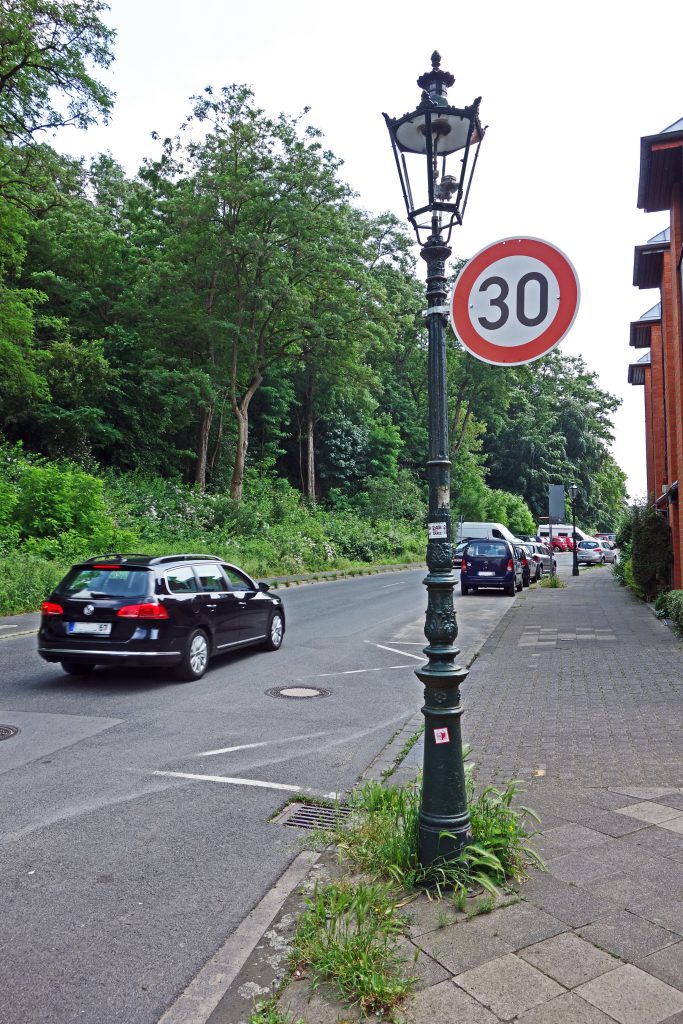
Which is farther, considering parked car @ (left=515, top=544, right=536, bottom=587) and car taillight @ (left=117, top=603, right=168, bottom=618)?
parked car @ (left=515, top=544, right=536, bottom=587)

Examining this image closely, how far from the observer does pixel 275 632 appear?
11.9 m

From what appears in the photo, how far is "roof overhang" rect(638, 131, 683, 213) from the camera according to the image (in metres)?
13.8

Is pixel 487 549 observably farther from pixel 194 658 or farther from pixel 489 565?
pixel 194 658

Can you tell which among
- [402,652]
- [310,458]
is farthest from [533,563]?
[310,458]

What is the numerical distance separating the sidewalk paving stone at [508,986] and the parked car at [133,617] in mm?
6345

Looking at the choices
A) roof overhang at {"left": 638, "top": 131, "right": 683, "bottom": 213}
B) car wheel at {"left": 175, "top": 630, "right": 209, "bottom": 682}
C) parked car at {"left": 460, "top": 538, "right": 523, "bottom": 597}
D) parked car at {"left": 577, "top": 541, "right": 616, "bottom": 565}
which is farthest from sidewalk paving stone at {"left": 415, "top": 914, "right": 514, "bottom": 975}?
parked car at {"left": 577, "top": 541, "right": 616, "bottom": 565}

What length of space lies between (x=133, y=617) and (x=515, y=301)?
6304 millimetres

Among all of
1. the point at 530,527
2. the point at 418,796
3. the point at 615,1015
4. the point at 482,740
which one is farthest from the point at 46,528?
the point at 530,527

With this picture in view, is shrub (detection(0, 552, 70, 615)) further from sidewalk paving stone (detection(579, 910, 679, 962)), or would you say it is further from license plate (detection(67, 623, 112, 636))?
sidewalk paving stone (detection(579, 910, 679, 962))

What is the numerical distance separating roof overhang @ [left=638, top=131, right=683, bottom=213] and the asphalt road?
1021 centimetres

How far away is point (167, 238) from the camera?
29.8 meters

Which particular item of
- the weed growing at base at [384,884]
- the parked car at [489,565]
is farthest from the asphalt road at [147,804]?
the parked car at [489,565]

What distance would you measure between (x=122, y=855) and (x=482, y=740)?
10.7 feet

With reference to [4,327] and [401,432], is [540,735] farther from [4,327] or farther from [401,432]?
[401,432]
